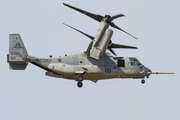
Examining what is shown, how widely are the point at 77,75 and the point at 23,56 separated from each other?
6329 millimetres

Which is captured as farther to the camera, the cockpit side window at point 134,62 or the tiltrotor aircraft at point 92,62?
the cockpit side window at point 134,62

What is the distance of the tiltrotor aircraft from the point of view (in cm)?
6003

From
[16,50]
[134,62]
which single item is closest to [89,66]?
[134,62]

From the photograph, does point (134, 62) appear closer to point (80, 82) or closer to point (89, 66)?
point (89, 66)

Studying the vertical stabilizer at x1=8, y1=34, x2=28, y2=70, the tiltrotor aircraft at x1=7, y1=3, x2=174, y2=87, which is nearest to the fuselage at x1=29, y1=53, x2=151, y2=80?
the tiltrotor aircraft at x1=7, y1=3, x2=174, y2=87

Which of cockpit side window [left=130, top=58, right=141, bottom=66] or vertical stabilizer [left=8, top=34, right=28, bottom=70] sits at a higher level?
vertical stabilizer [left=8, top=34, right=28, bottom=70]

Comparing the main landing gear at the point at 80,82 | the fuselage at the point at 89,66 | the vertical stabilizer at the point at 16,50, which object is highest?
the vertical stabilizer at the point at 16,50

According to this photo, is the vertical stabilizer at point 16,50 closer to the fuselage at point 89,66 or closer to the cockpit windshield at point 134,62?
the fuselage at point 89,66

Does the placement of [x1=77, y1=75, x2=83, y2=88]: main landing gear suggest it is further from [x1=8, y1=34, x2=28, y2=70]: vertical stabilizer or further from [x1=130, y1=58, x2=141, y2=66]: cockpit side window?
[x1=130, y1=58, x2=141, y2=66]: cockpit side window

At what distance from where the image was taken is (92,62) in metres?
63.1

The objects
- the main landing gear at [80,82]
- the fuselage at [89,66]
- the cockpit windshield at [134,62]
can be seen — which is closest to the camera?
the fuselage at [89,66]

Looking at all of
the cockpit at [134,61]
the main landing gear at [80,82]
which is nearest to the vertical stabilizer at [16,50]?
the main landing gear at [80,82]

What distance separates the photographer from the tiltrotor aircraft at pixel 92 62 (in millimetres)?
60031

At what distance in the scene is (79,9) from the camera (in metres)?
60.0
